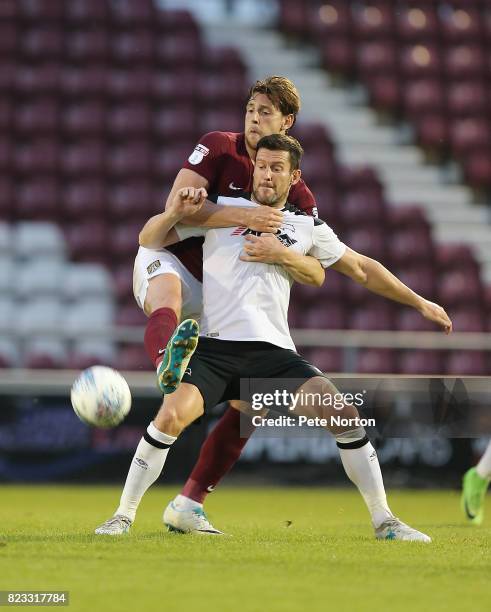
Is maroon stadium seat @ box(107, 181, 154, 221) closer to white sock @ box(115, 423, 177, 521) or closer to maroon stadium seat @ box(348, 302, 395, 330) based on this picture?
maroon stadium seat @ box(348, 302, 395, 330)

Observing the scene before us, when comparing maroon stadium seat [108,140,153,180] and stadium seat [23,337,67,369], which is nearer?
stadium seat [23,337,67,369]

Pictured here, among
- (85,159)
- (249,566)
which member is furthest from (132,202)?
(249,566)

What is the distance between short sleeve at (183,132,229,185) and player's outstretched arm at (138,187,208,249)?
282 mm

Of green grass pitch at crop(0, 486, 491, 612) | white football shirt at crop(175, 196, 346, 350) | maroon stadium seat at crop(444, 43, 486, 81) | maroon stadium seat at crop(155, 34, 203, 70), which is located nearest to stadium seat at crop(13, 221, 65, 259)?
maroon stadium seat at crop(155, 34, 203, 70)

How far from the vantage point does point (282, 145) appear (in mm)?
5277

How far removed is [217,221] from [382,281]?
85cm

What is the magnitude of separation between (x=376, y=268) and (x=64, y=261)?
25.2 ft

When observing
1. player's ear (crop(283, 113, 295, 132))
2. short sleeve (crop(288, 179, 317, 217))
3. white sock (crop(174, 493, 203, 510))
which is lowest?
white sock (crop(174, 493, 203, 510))

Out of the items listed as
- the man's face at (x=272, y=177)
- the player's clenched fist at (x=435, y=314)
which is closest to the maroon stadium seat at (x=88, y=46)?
the man's face at (x=272, y=177)

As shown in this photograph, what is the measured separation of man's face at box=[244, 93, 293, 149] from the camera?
5.54 metres

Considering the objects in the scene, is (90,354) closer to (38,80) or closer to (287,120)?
(38,80)

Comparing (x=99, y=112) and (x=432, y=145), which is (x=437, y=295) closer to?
(x=432, y=145)

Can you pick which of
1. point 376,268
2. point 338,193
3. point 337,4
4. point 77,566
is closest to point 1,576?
point 77,566

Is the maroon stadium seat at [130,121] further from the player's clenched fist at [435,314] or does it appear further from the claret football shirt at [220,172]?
the player's clenched fist at [435,314]
